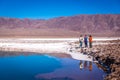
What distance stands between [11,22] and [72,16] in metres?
48.9

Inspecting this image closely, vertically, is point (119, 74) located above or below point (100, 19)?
below

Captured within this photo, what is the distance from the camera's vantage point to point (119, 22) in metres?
161

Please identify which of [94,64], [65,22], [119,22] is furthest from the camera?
[65,22]

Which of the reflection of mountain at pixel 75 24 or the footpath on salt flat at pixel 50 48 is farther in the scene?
the reflection of mountain at pixel 75 24

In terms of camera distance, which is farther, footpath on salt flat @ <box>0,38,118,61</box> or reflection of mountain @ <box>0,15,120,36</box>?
reflection of mountain @ <box>0,15,120,36</box>

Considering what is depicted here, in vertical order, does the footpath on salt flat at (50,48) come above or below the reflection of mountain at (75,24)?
below

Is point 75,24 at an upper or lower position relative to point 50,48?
upper

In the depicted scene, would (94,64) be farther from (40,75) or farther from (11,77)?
(11,77)

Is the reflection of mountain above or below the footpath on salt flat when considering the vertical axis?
above

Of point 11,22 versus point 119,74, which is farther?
point 11,22

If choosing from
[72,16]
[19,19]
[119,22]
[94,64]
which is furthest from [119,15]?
[94,64]

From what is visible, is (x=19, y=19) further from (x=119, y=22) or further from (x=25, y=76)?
(x=25, y=76)

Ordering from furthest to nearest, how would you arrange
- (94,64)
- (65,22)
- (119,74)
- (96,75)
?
(65,22)
(94,64)
(96,75)
(119,74)

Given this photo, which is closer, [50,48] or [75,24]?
[50,48]
